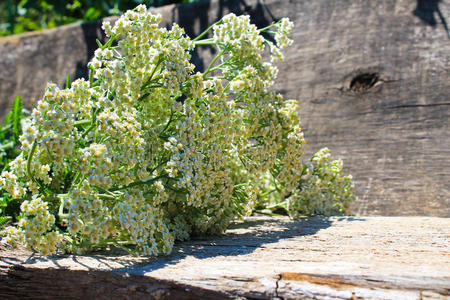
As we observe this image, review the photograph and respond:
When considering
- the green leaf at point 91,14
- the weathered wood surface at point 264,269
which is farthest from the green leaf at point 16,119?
the green leaf at point 91,14

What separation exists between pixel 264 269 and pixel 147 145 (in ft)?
1.55

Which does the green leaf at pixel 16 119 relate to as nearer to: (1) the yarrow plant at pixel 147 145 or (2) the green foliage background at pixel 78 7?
(1) the yarrow plant at pixel 147 145

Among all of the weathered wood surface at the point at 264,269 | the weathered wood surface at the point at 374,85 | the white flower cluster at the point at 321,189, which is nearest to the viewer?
the weathered wood surface at the point at 264,269

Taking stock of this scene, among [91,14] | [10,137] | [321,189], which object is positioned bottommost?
[321,189]

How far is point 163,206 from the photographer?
1.54 m

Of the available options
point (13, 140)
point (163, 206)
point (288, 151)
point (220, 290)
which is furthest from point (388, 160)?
point (13, 140)

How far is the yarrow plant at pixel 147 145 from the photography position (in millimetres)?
1143

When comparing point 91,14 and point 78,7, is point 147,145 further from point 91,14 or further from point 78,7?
point 78,7

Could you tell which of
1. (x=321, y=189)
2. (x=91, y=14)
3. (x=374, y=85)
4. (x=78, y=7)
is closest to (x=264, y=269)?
(x=321, y=189)

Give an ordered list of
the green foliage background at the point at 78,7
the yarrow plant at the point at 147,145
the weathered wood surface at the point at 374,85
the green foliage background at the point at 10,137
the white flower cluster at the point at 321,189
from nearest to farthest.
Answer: the yarrow plant at the point at 147,145
the white flower cluster at the point at 321,189
the weathered wood surface at the point at 374,85
the green foliage background at the point at 10,137
the green foliage background at the point at 78,7

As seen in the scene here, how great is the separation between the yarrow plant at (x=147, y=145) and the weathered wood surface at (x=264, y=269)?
0.07 m

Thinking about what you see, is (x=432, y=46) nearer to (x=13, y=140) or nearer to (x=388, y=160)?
(x=388, y=160)

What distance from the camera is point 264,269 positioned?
1.07m

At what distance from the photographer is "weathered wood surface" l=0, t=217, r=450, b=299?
96 centimetres
